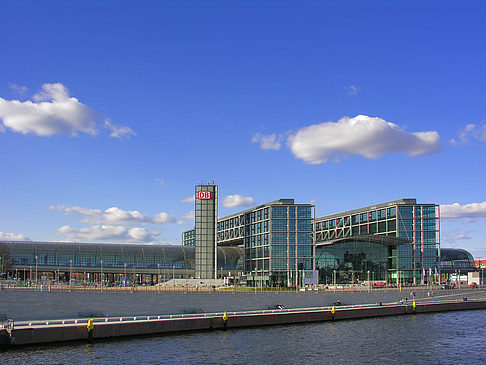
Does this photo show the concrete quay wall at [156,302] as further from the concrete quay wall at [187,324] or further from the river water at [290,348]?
the river water at [290,348]

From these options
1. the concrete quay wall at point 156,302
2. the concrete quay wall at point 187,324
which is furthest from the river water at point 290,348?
the concrete quay wall at point 156,302

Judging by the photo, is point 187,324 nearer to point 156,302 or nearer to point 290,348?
point 290,348

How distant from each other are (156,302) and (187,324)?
5174 cm

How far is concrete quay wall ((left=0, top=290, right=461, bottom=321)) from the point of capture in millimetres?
104062

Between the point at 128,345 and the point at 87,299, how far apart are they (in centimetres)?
6613

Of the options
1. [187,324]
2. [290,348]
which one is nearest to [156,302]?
[187,324]

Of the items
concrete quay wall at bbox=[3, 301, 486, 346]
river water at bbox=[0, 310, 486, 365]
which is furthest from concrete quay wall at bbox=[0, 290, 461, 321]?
river water at bbox=[0, 310, 486, 365]

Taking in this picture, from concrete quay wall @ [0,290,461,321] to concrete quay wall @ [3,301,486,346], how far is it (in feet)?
61.4

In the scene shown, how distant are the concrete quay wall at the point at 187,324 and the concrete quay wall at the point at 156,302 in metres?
18.7

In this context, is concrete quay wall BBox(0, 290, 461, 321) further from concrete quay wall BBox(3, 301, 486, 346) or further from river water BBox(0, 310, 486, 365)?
river water BBox(0, 310, 486, 365)

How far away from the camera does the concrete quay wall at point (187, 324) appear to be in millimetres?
59719

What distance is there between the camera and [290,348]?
62.8m

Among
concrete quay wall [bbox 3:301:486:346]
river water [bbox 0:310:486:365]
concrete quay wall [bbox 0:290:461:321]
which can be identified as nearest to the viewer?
river water [bbox 0:310:486:365]

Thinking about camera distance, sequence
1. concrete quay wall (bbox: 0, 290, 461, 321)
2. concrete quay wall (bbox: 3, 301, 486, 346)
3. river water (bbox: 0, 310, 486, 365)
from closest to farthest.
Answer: river water (bbox: 0, 310, 486, 365)
concrete quay wall (bbox: 3, 301, 486, 346)
concrete quay wall (bbox: 0, 290, 461, 321)
